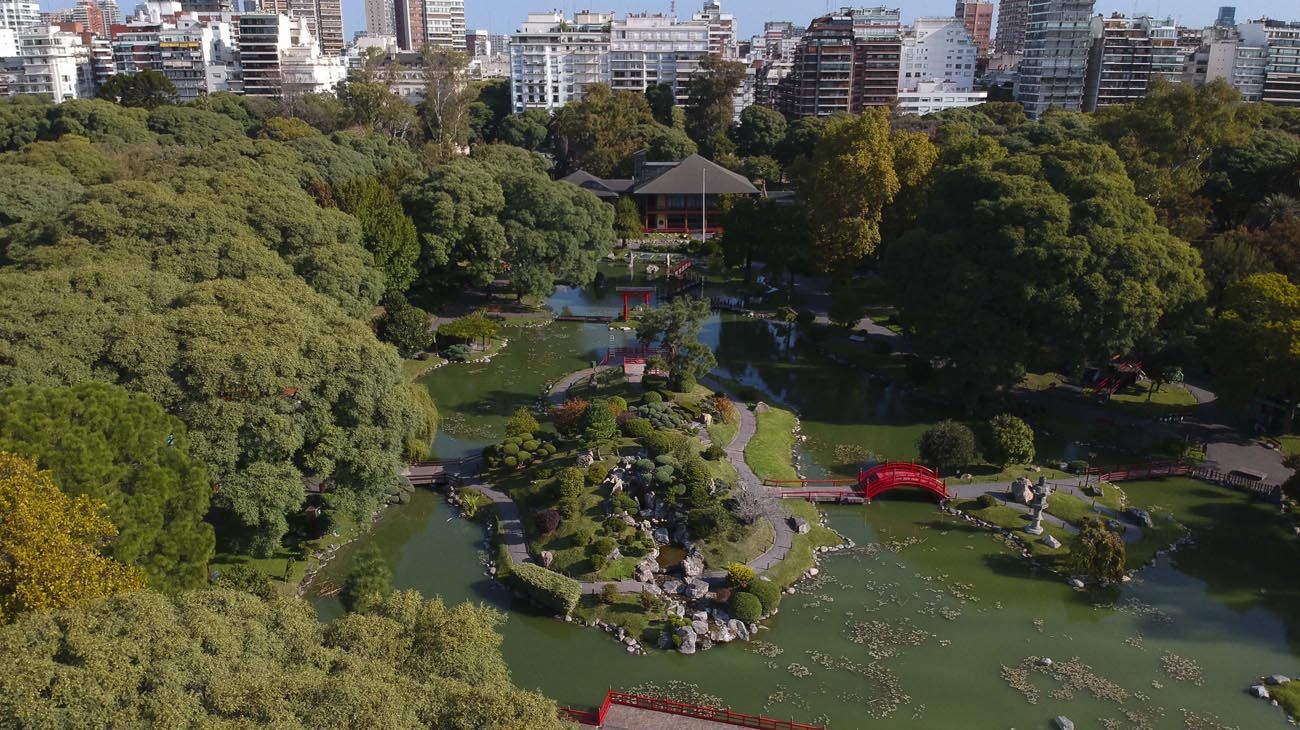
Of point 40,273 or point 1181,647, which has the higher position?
point 40,273

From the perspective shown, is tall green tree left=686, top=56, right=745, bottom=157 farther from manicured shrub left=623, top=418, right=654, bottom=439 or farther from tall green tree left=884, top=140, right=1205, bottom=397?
manicured shrub left=623, top=418, right=654, bottom=439

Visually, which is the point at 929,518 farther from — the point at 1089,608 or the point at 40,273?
Result: the point at 40,273

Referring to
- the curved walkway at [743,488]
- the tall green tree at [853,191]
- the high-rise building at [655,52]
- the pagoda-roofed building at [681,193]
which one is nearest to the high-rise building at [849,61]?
the high-rise building at [655,52]

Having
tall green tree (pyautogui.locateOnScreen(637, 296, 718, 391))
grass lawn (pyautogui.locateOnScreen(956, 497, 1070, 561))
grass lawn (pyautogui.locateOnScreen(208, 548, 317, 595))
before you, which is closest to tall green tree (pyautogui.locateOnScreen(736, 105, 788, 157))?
tall green tree (pyautogui.locateOnScreen(637, 296, 718, 391))

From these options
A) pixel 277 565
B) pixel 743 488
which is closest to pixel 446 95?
pixel 743 488

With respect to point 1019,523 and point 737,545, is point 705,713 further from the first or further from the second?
point 1019,523

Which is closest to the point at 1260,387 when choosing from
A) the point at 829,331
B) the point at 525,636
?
the point at 829,331
